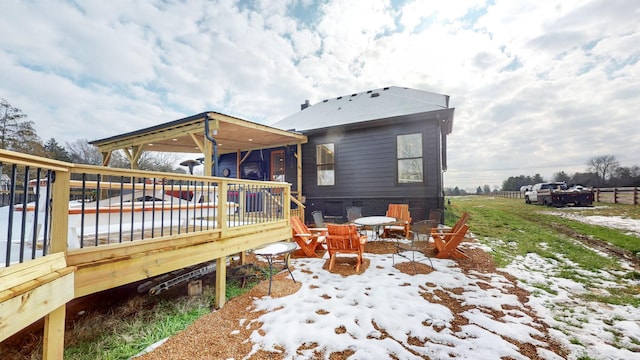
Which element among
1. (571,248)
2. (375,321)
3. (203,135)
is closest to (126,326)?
(375,321)

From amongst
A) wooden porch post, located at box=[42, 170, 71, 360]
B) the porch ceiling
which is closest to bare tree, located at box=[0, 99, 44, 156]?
the porch ceiling

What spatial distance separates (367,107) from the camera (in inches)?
412

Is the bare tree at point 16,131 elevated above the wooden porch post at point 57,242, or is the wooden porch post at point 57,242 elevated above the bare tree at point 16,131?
the bare tree at point 16,131

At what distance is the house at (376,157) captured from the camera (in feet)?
26.2

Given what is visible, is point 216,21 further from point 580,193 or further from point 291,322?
point 580,193

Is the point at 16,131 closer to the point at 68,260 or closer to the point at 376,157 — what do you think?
the point at 68,260

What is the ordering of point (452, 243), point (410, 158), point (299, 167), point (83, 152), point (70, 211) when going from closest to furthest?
point (70, 211)
point (452, 243)
point (410, 158)
point (299, 167)
point (83, 152)

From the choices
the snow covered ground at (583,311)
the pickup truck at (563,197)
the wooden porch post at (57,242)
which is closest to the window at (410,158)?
the snow covered ground at (583,311)

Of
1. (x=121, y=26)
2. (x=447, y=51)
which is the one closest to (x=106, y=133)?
(x=121, y=26)

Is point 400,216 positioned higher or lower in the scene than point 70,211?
lower

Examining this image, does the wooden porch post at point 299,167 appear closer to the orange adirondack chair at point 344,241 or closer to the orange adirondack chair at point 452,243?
the orange adirondack chair at point 344,241

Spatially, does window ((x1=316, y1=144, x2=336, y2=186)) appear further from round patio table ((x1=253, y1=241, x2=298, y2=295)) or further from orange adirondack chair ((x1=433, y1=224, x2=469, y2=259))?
round patio table ((x1=253, y1=241, x2=298, y2=295))

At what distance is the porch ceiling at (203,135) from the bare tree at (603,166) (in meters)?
43.6

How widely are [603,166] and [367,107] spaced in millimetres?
43972
